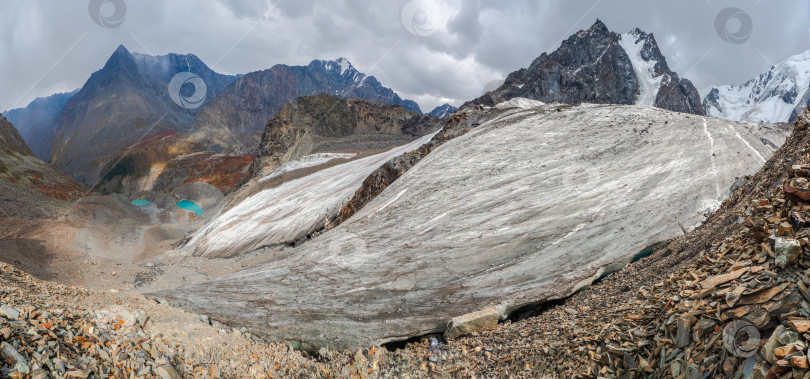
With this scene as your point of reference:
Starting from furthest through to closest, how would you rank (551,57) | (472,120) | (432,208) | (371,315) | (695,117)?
(551,57), (472,120), (695,117), (432,208), (371,315)

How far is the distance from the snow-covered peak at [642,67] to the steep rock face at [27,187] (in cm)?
14879

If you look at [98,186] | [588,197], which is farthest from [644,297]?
[98,186]

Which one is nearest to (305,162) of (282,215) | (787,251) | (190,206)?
(190,206)

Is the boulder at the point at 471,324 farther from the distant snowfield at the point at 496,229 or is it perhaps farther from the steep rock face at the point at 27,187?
the steep rock face at the point at 27,187

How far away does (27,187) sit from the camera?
53.1 m

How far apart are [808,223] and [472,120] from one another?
26.3 meters

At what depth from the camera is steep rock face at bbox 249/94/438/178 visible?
78.4 metres

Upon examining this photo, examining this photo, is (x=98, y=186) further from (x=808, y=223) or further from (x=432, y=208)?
(x=808, y=223)

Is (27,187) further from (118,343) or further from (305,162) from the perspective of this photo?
(118,343)

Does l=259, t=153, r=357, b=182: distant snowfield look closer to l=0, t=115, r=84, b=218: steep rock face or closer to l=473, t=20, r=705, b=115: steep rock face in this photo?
l=0, t=115, r=84, b=218: steep rock face

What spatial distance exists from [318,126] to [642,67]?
141748 millimetres

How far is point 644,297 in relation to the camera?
6.75 metres

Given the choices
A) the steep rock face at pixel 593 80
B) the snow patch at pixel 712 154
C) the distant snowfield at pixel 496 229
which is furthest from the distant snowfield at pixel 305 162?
the steep rock face at pixel 593 80

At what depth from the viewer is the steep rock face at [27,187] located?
1559 inches
